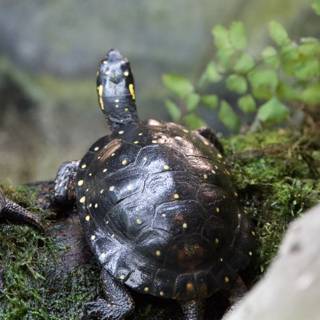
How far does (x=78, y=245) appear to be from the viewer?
2.58 meters

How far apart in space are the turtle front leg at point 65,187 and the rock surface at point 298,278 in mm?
1587

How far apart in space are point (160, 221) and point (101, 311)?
1.41 feet

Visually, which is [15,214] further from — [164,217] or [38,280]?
[164,217]

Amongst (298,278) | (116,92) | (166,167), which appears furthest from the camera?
(116,92)

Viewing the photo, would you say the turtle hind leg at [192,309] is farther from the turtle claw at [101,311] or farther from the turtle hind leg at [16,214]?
the turtle hind leg at [16,214]

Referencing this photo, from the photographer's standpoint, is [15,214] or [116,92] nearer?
[15,214]

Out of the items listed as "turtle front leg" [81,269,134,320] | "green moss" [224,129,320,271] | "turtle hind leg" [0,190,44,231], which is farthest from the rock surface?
"turtle hind leg" [0,190,44,231]

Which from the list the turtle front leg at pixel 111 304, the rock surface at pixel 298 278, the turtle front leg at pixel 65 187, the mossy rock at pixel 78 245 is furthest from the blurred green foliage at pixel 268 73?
the rock surface at pixel 298 278

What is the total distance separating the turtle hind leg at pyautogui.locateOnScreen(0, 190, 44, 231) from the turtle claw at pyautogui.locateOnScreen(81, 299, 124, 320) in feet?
1.46

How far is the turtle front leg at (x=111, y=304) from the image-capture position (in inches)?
91.1

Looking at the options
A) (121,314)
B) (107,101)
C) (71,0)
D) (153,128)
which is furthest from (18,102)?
(121,314)

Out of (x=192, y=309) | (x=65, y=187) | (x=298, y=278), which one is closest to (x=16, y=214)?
(x=65, y=187)

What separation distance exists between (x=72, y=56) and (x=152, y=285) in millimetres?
4941

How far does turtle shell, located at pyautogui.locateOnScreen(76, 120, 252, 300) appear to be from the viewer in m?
2.25
